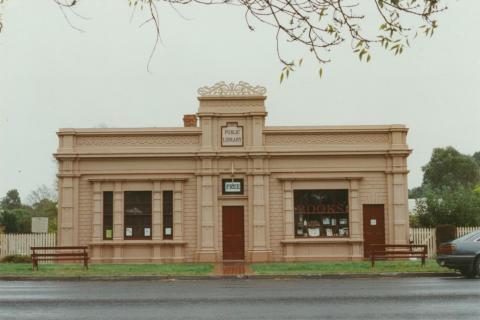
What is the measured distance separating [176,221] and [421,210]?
12239mm

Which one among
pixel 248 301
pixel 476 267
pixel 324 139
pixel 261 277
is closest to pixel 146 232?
pixel 324 139

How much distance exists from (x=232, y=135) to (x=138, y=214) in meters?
4.76

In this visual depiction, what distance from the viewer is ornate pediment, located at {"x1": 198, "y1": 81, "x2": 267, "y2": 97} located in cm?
2891

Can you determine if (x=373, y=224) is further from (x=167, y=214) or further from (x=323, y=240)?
(x=167, y=214)

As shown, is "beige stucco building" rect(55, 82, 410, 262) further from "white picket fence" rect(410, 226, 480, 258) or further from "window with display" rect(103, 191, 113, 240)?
"white picket fence" rect(410, 226, 480, 258)

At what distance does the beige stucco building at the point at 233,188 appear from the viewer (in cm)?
2841

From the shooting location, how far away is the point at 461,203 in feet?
108

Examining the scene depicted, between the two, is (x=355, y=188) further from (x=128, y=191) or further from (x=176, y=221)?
(x=128, y=191)

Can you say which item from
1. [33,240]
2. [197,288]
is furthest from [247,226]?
[197,288]

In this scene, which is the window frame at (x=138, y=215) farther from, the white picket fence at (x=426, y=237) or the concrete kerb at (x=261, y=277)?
the white picket fence at (x=426, y=237)

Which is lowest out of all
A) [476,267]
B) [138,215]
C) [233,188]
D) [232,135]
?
[476,267]

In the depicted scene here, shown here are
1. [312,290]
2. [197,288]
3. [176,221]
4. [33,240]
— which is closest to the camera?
[312,290]

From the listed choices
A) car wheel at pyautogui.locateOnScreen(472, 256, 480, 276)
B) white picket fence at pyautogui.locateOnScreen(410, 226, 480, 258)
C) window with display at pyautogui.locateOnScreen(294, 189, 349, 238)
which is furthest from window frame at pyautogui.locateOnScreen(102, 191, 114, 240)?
car wheel at pyautogui.locateOnScreen(472, 256, 480, 276)

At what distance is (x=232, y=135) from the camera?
29000 millimetres
